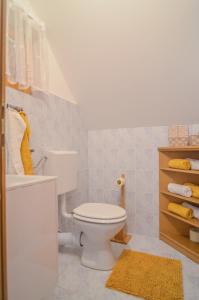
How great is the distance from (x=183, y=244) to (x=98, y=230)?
84cm

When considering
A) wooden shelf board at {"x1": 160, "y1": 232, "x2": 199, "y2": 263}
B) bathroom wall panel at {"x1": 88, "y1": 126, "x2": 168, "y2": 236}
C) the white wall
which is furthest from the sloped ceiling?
wooden shelf board at {"x1": 160, "y1": 232, "x2": 199, "y2": 263}

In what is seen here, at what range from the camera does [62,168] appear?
5.35 ft

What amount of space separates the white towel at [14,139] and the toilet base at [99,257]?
81 cm

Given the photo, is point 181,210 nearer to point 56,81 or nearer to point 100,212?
point 100,212

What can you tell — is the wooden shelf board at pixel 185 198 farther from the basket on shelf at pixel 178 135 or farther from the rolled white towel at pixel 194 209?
the basket on shelf at pixel 178 135

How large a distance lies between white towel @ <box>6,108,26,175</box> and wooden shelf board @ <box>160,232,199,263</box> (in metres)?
1.47

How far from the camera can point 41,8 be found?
1.63 meters

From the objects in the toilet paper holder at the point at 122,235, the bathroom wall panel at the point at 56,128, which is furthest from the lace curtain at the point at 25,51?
the toilet paper holder at the point at 122,235

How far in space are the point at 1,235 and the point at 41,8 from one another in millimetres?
1768

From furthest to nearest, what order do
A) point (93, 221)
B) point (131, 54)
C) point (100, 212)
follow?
point (131, 54) < point (100, 212) < point (93, 221)

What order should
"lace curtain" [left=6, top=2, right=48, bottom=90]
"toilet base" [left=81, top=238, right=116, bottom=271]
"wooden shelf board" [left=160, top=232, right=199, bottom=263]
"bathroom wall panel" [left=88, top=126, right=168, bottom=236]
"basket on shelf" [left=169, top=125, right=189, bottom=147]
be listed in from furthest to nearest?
"bathroom wall panel" [left=88, top=126, right=168, bottom=236] → "basket on shelf" [left=169, top=125, right=189, bottom=147] → "wooden shelf board" [left=160, top=232, right=199, bottom=263] → "toilet base" [left=81, top=238, right=116, bottom=271] → "lace curtain" [left=6, top=2, right=48, bottom=90]

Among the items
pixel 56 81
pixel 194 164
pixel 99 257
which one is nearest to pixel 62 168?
pixel 99 257

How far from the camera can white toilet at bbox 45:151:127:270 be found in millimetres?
1429

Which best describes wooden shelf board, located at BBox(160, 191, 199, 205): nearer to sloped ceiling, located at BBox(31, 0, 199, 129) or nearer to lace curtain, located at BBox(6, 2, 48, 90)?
sloped ceiling, located at BBox(31, 0, 199, 129)
